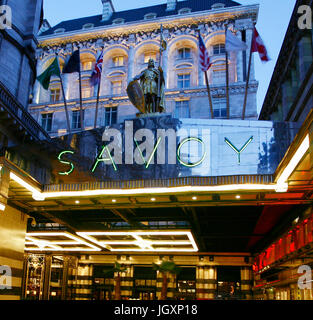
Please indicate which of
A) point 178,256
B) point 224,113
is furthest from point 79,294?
point 224,113

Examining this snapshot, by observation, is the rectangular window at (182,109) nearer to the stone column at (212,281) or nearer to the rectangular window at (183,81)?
the rectangular window at (183,81)

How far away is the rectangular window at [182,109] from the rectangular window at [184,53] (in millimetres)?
7900

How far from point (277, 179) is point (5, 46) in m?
22.0

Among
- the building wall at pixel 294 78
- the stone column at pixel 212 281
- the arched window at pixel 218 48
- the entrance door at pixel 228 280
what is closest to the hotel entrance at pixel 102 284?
the stone column at pixel 212 281

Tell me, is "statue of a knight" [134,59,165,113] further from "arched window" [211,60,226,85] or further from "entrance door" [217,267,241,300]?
"arched window" [211,60,226,85]

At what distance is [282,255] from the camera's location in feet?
68.4

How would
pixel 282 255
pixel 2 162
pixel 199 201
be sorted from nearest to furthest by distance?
pixel 2 162 < pixel 199 201 < pixel 282 255

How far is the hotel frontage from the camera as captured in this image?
15281mm

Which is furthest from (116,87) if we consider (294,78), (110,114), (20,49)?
(294,78)

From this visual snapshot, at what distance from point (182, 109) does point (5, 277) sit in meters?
42.7

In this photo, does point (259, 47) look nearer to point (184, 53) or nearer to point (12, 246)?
point (12, 246)

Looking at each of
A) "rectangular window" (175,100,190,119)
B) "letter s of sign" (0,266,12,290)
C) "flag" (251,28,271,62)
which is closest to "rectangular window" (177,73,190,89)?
"rectangular window" (175,100,190,119)

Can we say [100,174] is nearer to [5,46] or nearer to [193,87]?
[5,46]

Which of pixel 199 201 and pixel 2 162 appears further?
pixel 199 201
